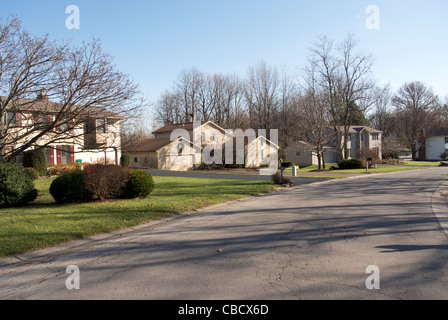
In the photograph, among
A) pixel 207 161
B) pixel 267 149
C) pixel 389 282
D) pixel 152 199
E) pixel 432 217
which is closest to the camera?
pixel 389 282

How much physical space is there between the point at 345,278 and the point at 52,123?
10.7 metres

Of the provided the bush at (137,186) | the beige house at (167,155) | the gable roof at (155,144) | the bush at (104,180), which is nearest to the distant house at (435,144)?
the beige house at (167,155)

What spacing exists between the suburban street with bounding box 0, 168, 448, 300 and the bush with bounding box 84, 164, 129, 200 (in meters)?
3.77

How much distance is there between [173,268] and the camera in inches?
204

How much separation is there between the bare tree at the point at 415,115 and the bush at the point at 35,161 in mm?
60865

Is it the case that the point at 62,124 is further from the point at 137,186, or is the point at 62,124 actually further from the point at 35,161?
the point at 35,161

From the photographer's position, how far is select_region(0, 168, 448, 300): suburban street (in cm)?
429

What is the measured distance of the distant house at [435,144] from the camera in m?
65.2

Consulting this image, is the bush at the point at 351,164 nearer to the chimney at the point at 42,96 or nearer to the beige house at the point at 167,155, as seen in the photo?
the beige house at the point at 167,155

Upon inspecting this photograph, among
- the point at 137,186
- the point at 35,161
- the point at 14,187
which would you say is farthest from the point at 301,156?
the point at 14,187

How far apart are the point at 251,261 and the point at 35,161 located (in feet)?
74.6

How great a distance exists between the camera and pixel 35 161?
23.3 m
